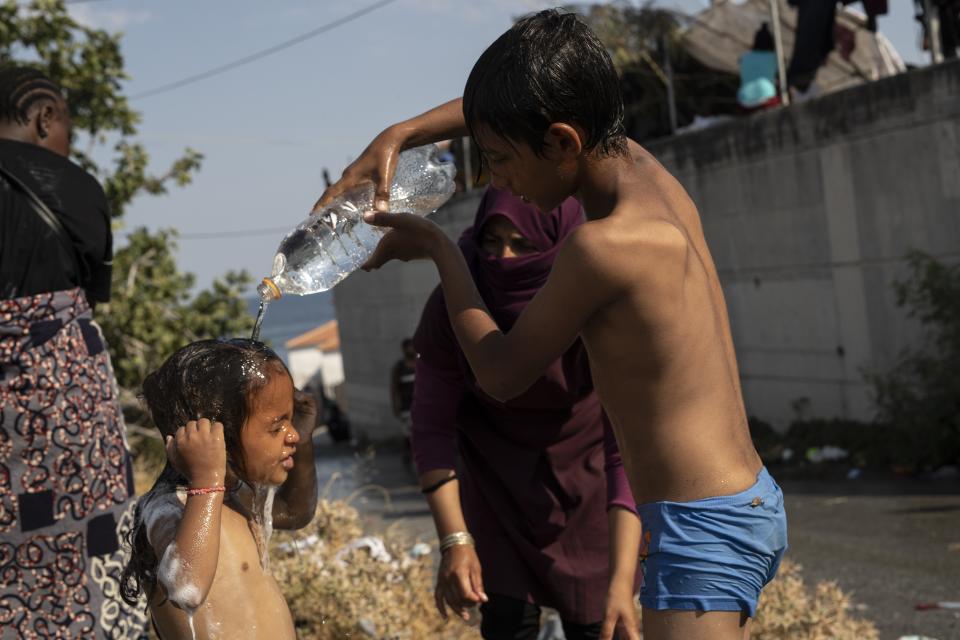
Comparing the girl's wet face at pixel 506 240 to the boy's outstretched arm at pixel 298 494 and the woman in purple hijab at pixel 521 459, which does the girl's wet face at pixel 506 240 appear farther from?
the boy's outstretched arm at pixel 298 494

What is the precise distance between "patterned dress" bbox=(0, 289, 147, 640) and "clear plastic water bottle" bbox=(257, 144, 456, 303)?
79 cm

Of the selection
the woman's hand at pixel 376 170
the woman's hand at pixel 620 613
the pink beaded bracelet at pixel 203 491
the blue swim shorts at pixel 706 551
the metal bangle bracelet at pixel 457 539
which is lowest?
the woman's hand at pixel 620 613

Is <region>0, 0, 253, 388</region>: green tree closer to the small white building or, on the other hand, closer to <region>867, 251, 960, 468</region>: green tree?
<region>867, 251, 960, 468</region>: green tree

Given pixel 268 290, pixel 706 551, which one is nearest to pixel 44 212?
pixel 268 290

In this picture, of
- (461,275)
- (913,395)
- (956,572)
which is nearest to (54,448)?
(461,275)

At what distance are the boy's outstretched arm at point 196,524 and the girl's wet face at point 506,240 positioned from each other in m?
1.23

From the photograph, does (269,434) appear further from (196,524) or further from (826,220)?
(826,220)

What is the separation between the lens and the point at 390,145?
302 cm

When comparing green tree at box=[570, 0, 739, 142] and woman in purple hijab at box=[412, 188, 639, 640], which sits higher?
green tree at box=[570, 0, 739, 142]

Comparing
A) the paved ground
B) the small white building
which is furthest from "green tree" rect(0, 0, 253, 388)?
the small white building

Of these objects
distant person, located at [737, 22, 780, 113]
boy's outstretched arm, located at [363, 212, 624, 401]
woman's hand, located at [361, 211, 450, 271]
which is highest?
distant person, located at [737, 22, 780, 113]

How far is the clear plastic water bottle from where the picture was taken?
3207 mm

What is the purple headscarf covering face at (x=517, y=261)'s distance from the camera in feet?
11.3

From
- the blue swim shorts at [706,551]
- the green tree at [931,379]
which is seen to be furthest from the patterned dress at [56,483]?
the green tree at [931,379]
